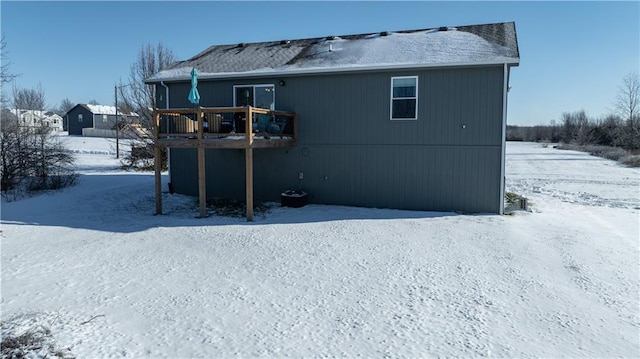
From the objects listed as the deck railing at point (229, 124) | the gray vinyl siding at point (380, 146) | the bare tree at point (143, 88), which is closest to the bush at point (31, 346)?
the deck railing at point (229, 124)

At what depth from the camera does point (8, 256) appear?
240 inches

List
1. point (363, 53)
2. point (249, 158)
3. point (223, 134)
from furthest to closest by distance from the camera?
point (363, 53)
point (223, 134)
point (249, 158)

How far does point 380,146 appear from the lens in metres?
10.1

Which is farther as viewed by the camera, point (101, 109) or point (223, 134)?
point (101, 109)

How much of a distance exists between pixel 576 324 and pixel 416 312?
1522 mm

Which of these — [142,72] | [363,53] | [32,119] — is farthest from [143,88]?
[363,53]

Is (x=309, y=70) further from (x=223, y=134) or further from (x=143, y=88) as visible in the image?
(x=143, y=88)

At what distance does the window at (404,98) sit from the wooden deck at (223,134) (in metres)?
2.50

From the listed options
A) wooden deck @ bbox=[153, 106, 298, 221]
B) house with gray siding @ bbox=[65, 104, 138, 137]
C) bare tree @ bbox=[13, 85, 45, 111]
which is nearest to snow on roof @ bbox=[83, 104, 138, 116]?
house with gray siding @ bbox=[65, 104, 138, 137]

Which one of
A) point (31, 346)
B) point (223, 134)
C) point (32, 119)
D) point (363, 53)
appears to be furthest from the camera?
point (32, 119)

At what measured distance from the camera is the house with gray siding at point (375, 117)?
938cm

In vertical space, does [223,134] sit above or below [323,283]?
above

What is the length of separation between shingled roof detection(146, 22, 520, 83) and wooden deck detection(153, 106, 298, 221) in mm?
1390

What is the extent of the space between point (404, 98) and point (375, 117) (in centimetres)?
80
